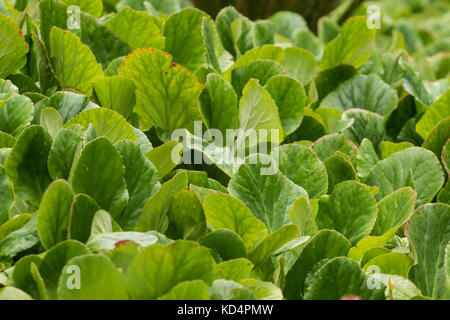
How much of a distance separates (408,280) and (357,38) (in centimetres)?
83

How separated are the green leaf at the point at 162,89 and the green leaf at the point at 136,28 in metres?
0.23

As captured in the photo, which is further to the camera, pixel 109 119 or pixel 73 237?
pixel 109 119

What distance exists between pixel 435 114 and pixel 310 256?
1.99ft

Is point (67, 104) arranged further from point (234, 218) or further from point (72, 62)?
point (234, 218)

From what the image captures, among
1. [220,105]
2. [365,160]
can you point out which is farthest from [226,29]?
[365,160]

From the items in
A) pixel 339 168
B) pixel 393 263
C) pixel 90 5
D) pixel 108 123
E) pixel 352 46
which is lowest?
pixel 393 263

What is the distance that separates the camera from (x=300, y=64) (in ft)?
5.16

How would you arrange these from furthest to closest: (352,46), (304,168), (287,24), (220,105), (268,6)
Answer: (268,6)
(287,24)
(352,46)
(220,105)
(304,168)

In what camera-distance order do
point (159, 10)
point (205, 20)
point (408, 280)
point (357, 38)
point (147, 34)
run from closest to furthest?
point (408, 280)
point (205, 20)
point (147, 34)
point (357, 38)
point (159, 10)

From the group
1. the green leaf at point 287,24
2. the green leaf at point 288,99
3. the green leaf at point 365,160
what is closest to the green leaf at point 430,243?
the green leaf at point 365,160

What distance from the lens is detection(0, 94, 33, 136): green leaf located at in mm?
1045

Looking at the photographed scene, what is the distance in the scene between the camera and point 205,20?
128 cm

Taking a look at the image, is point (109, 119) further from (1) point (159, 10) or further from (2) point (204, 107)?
(1) point (159, 10)
